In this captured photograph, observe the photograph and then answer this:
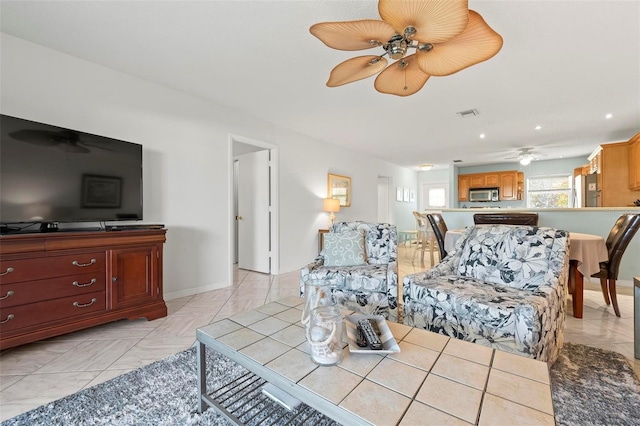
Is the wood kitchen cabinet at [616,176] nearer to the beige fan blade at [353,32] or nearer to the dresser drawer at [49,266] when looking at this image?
the beige fan blade at [353,32]

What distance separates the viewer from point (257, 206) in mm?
4527

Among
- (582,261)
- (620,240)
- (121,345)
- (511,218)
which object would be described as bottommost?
(121,345)

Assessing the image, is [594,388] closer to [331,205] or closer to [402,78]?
[402,78]

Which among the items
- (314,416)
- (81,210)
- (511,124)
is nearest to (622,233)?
(511,124)

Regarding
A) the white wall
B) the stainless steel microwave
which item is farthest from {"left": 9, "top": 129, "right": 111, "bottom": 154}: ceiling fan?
the stainless steel microwave

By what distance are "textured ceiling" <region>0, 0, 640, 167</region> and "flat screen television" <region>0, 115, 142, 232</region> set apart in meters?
0.79

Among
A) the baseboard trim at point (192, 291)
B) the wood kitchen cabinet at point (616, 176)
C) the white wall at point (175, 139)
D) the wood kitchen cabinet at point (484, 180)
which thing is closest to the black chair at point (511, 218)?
the wood kitchen cabinet at point (616, 176)

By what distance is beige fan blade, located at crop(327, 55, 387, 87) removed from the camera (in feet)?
5.93

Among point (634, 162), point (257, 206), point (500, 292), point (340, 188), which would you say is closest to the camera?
point (500, 292)

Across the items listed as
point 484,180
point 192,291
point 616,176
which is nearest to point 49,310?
point 192,291

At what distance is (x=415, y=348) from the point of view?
1.12 meters

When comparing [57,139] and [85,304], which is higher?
[57,139]

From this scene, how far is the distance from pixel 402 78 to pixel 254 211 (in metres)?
3.20

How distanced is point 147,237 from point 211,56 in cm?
169
